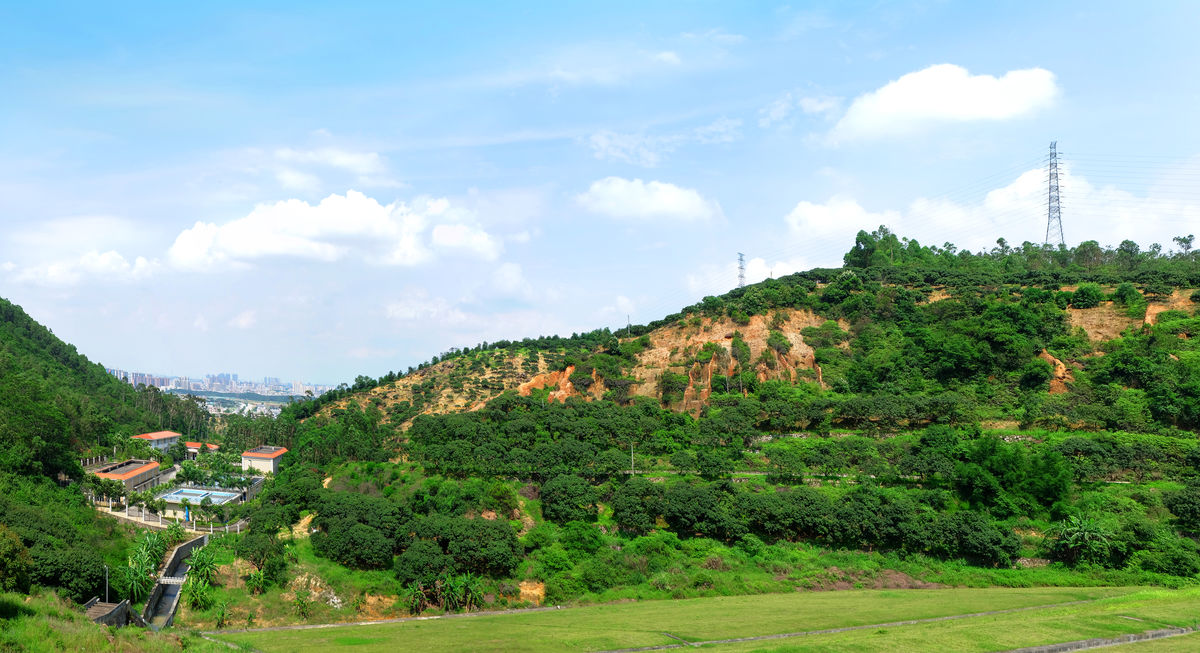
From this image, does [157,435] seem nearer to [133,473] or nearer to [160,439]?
[160,439]

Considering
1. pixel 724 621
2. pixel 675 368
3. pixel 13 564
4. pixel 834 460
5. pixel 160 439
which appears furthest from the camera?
pixel 160 439

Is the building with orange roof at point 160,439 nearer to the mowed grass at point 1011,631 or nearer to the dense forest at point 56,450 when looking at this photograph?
the dense forest at point 56,450

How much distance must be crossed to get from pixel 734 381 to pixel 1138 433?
2782 centimetres

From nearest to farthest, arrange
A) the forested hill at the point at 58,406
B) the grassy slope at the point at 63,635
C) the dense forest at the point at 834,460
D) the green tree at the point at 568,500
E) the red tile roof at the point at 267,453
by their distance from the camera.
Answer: the grassy slope at the point at 63,635 < the dense forest at the point at 834,460 < the green tree at the point at 568,500 < the forested hill at the point at 58,406 < the red tile roof at the point at 267,453

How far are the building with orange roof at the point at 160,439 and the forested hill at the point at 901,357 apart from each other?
13.9 m

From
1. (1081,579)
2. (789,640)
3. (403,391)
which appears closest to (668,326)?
(403,391)

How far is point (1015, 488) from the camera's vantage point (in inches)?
1400

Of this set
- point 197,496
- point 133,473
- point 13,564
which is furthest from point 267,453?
point 13,564

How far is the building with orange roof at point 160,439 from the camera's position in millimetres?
70275

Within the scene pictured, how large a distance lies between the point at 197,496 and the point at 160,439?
29418 millimetres

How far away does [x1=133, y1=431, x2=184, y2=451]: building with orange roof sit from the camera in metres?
70.3

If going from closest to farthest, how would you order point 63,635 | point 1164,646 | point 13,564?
point 63,635 < point 1164,646 < point 13,564

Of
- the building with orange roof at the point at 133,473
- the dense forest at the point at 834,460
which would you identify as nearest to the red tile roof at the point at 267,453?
the dense forest at the point at 834,460

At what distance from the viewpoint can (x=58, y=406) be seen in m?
56.9
